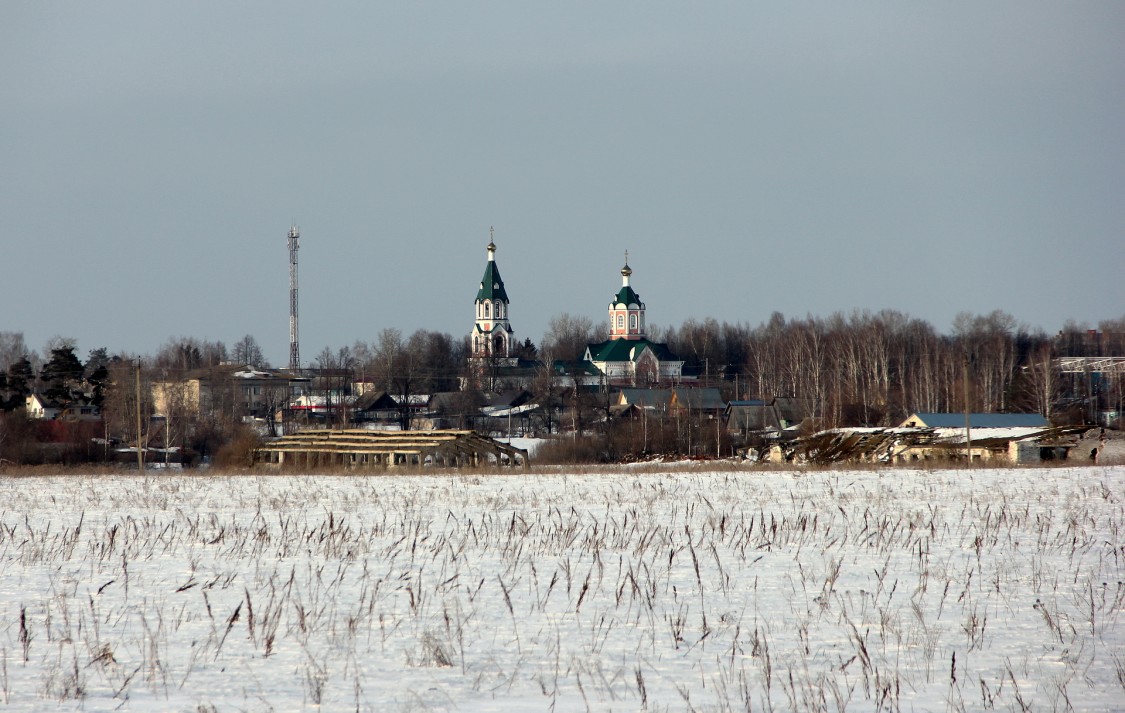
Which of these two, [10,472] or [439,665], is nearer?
[439,665]

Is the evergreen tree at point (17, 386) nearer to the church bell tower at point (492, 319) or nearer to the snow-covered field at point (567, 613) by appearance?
the snow-covered field at point (567, 613)

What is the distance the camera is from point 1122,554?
9633 mm

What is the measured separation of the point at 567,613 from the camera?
746 centimetres

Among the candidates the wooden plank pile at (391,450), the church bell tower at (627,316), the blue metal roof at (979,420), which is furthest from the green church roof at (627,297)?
the wooden plank pile at (391,450)

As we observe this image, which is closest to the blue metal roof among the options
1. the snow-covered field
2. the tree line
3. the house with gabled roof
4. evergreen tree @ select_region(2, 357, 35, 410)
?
the tree line

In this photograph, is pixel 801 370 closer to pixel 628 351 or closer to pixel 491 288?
pixel 628 351

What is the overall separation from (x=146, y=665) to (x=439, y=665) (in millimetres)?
1567

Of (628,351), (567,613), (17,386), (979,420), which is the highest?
(628,351)

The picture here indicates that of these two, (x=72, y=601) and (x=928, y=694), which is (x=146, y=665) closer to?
(x=72, y=601)

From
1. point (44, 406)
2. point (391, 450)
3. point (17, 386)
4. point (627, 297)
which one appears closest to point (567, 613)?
point (391, 450)

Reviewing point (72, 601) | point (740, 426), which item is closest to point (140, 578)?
point (72, 601)

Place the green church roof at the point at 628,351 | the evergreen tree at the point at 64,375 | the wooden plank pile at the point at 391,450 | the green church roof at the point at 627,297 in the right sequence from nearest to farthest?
the wooden plank pile at the point at 391,450
the evergreen tree at the point at 64,375
the green church roof at the point at 628,351
the green church roof at the point at 627,297

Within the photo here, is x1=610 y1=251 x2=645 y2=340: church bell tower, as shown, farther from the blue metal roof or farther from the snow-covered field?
the snow-covered field

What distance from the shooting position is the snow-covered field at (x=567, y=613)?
18.5 feet
